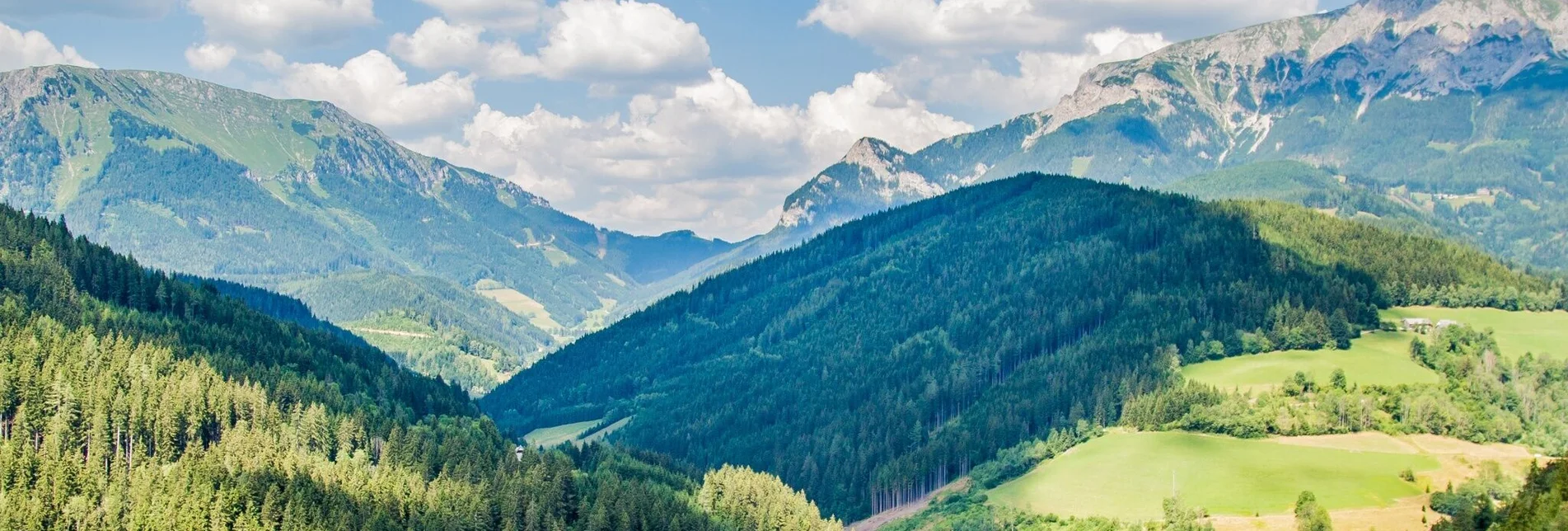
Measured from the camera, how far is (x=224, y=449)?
141750 millimetres

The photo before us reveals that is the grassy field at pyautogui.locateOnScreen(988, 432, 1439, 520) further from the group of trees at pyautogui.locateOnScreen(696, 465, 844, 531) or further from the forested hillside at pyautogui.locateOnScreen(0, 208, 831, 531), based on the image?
the forested hillside at pyautogui.locateOnScreen(0, 208, 831, 531)

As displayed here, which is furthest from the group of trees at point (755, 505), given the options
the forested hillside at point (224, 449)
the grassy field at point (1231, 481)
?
the grassy field at point (1231, 481)

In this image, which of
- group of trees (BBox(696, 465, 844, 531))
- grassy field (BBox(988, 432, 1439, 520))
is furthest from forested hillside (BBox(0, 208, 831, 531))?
grassy field (BBox(988, 432, 1439, 520))

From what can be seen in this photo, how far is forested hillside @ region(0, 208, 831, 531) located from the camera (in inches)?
5010

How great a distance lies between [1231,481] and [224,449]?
125 meters

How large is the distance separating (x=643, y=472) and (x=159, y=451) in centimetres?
6314

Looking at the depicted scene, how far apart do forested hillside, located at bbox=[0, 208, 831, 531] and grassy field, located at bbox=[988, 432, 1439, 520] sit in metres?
40.4

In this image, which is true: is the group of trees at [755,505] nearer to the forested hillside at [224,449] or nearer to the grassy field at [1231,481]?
the forested hillside at [224,449]

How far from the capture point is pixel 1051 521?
18275cm

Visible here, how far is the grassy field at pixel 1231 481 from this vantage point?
176 metres

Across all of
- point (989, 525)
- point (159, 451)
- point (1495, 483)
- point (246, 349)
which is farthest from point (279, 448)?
point (1495, 483)

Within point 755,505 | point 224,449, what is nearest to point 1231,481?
point 755,505

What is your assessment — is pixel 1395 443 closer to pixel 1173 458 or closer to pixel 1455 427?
pixel 1455 427

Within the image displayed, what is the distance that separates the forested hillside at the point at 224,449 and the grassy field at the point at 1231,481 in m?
40.4
